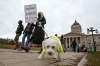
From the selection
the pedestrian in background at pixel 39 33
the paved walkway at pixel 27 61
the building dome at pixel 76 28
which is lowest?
the paved walkway at pixel 27 61

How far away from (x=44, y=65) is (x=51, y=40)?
158 cm

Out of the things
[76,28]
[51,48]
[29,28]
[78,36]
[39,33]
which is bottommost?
[51,48]

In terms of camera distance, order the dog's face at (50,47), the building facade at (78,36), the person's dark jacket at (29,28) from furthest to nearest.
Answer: the building facade at (78,36), the person's dark jacket at (29,28), the dog's face at (50,47)

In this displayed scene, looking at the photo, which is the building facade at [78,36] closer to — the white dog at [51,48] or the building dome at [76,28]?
the building dome at [76,28]

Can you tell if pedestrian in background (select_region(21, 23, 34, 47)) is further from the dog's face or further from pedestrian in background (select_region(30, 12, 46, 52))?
the dog's face

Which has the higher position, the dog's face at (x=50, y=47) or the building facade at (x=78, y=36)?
the building facade at (x=78, y=36)

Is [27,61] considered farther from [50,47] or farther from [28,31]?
[28,31]

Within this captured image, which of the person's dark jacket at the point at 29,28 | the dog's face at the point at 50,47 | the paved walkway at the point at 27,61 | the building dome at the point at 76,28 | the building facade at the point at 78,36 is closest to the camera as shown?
the paved walkway at the point at 27,61

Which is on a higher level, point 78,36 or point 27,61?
point 78,36

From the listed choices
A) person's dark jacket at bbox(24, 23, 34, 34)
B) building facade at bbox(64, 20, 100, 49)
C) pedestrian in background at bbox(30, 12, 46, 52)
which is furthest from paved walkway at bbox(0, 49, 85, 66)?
building facade at bbox(64, 20, 100, 49)

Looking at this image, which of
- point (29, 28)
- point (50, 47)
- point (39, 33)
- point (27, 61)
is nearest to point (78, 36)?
point (39, 33)

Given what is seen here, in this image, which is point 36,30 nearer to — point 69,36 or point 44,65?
point 44,65

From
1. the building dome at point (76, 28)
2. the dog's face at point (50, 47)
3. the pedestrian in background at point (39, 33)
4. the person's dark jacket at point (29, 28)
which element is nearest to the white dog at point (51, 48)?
the dog's face at point (50, 47)

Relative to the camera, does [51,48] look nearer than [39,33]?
Yes
